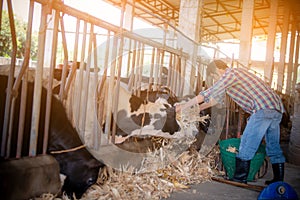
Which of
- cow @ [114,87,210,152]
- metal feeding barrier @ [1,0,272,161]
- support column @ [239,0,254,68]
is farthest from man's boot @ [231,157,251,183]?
support column @ [239,0,254,68]

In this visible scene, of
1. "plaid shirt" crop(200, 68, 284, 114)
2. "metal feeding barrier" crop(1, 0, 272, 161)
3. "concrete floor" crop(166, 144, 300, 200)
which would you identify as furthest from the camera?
"plaid shirt" crop(200, 68, 284, 114)

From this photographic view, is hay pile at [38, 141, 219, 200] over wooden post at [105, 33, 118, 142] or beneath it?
beneath

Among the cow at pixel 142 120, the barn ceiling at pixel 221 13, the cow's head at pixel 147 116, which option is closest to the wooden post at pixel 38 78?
the cow at pixel 142 120

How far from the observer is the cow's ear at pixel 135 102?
3.67 m

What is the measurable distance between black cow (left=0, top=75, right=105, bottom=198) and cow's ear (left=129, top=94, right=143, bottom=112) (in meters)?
1.08

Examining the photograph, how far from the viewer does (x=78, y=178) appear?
245 cm

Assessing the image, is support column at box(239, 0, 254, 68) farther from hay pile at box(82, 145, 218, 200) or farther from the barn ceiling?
hay pile at box(82, 145, 218, 200)

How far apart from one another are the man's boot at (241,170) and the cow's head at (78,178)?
1777 millimetres

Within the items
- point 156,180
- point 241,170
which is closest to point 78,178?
point 156,180

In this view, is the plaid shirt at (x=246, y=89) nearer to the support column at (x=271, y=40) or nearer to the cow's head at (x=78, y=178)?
the cow's head at (x=78, y=178)

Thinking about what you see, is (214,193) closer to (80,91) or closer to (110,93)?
(110,93)

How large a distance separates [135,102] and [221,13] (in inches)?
537

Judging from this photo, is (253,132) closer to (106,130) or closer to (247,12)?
(106,130)

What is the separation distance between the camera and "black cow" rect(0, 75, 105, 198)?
8.04 feet
